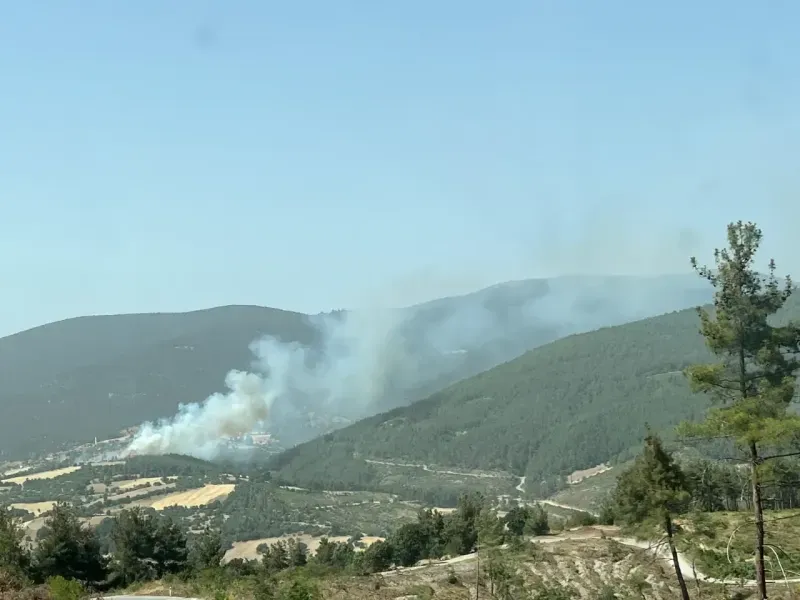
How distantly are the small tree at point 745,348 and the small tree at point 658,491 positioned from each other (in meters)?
10.5

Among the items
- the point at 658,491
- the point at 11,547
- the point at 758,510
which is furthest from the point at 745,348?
the point at 11,547

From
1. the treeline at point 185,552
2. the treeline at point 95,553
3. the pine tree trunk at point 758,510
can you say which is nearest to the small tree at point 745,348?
the pine tree trunk at point 758,510

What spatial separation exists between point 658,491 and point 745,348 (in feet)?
42.5

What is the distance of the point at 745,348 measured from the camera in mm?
25531

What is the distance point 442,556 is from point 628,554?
2876 cm

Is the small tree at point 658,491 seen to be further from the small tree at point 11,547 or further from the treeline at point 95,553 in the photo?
the small tree at point 11,547

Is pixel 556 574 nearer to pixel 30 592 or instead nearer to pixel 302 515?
pixel 30 592

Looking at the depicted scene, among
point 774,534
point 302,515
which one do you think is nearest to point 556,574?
point 774,534

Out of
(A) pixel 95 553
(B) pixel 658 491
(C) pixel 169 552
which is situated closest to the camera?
(B) pixel 658 491

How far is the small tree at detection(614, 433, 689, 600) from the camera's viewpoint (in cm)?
3597

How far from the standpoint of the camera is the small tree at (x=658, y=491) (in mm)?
35969

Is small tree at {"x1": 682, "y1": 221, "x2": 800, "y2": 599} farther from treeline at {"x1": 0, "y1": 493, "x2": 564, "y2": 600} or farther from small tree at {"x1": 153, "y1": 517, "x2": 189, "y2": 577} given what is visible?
small tree at {"x1": 153, "y1": 517, "x2": 189, "y2": 577}

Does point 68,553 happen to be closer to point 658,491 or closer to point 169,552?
point 169,552

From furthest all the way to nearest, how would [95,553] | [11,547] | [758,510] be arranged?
[95,553] → [11,547] → [758,510]
